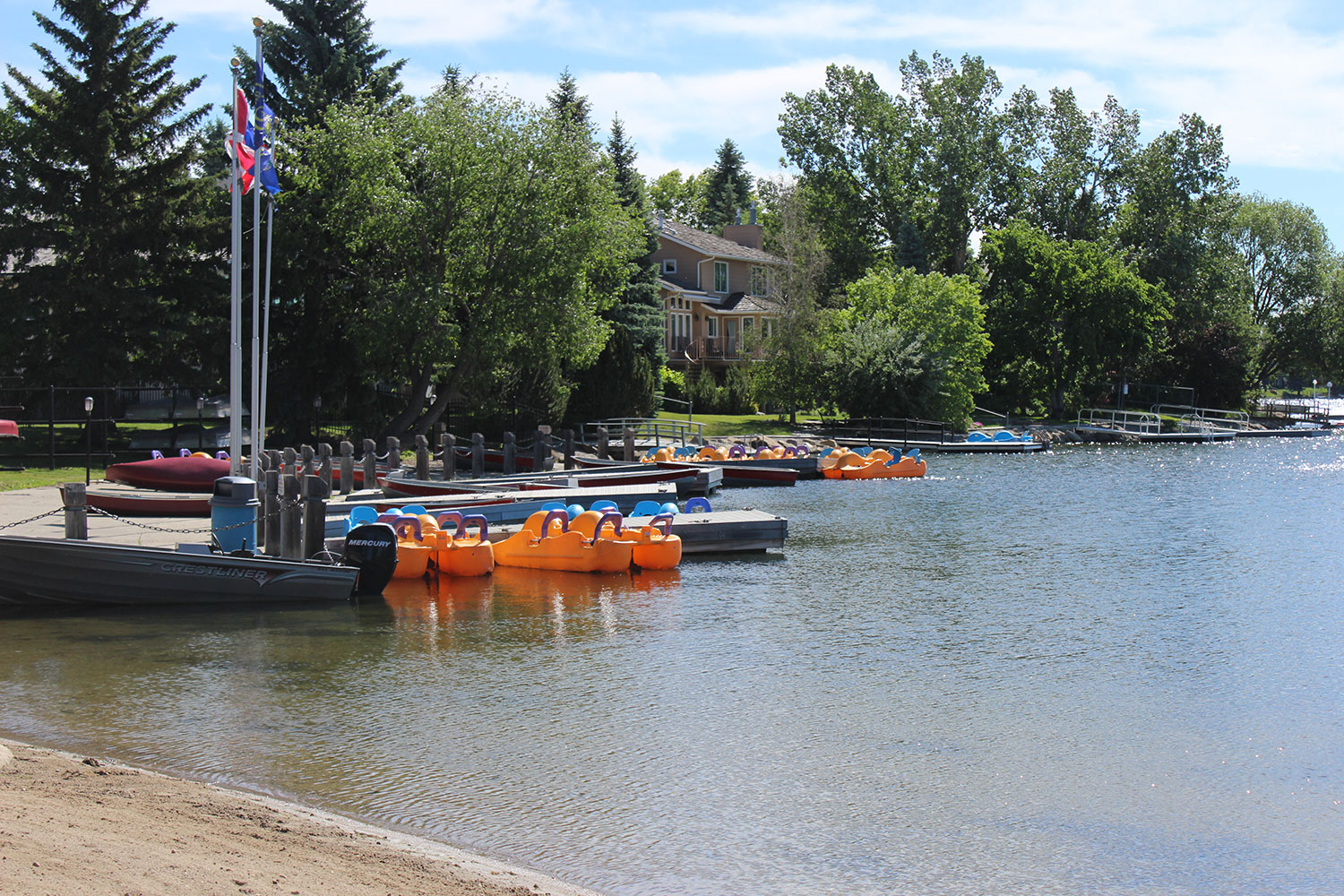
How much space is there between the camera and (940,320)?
6131 cm

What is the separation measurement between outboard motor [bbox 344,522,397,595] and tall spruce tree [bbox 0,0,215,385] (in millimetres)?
19885

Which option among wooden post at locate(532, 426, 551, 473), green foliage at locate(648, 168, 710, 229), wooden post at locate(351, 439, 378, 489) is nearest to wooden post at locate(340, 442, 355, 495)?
wooden post at locate(351, 439, 378, 489)

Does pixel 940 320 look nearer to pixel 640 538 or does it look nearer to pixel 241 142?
pixel 640 538

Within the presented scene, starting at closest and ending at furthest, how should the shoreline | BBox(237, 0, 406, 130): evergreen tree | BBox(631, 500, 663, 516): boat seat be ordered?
the shoreline, BBox(631, 500, 663, 516): boat seat, BBox(237, 0, 406, 130): evergreen tree

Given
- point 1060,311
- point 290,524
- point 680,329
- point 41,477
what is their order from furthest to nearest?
point 1060,311 < point 680,329 < point 41,477 < point 290,524

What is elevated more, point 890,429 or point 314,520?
point 890,429

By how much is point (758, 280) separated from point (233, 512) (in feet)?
184

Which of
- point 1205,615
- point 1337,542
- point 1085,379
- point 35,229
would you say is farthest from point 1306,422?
point 35,229

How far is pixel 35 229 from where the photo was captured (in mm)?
35188

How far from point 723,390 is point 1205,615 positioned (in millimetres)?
46140

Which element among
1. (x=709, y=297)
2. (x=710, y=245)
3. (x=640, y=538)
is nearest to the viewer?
(x=640, y=538)

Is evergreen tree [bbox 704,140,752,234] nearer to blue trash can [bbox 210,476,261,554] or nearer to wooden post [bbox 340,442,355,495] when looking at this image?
wooden post [bbox 340,442,355,495]

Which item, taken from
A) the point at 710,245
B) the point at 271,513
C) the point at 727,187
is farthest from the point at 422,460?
the point at 727,187

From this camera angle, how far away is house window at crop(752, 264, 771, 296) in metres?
67.8
